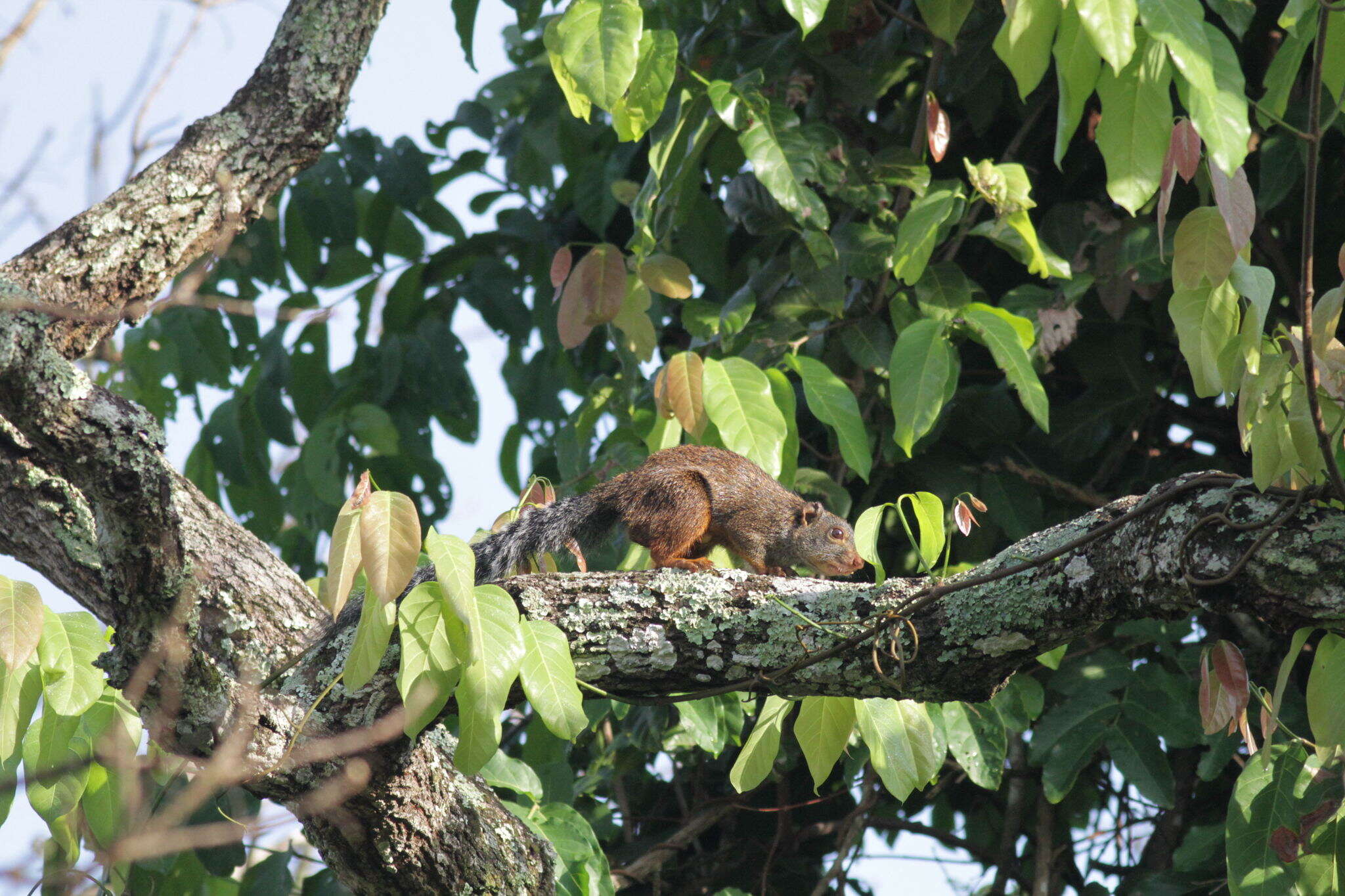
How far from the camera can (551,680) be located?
205 cm

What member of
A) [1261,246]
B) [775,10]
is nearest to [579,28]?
[775,10]

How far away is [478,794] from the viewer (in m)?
2.78

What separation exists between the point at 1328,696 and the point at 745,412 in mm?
1366

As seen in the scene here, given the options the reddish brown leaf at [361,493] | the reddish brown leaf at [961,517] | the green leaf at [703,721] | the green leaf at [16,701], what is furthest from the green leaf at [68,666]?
the reddish brown leaf at [961,517]

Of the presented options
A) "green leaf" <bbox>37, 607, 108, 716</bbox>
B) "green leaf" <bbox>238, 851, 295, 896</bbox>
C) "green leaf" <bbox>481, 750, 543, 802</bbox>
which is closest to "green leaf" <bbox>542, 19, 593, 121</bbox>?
"green leaf" <bbox>37, 607, 108, 716</bbox>

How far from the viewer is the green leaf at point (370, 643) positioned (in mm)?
1924

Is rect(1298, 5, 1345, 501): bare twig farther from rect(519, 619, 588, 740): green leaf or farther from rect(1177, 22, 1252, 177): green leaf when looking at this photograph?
rect(519, 619, 588, 740): green leaf

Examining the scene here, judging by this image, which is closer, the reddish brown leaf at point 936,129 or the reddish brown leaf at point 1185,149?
the reddish brown leaf at point 1185,149

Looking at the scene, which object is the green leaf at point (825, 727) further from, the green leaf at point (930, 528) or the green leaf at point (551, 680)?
the green leaf at point (551, 680)

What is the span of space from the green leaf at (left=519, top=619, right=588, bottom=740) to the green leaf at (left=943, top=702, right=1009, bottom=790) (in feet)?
4.96

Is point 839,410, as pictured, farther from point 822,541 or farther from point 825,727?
point 822,541

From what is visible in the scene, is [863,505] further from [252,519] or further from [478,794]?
[252,519]

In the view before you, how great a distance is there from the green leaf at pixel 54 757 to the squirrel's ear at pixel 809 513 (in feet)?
7.94

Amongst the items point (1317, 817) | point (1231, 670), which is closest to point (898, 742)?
point (1231, 670)
